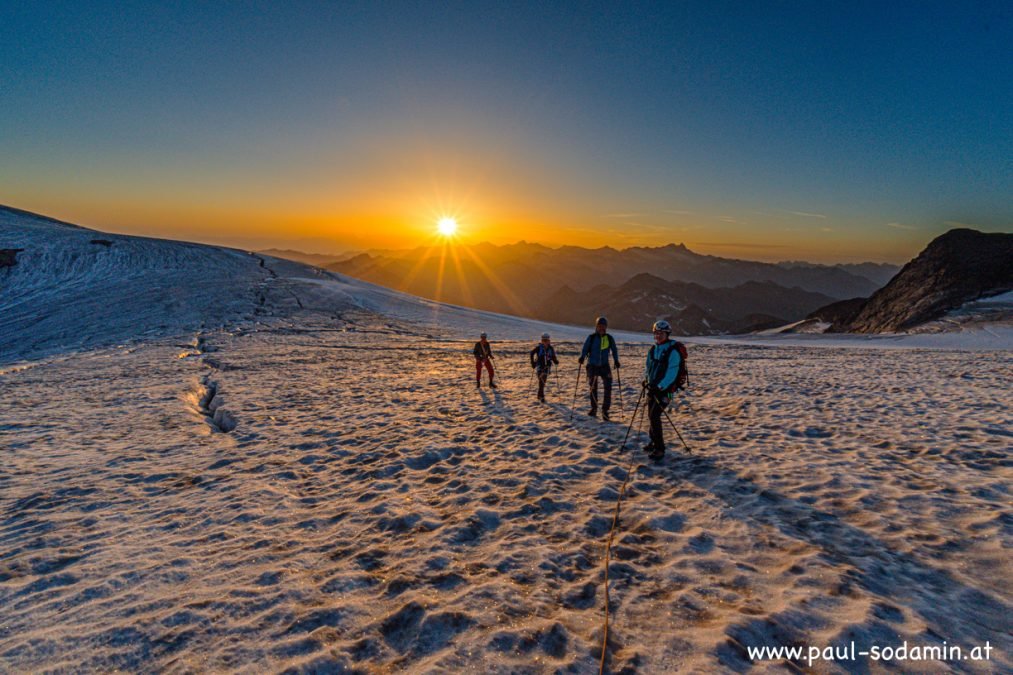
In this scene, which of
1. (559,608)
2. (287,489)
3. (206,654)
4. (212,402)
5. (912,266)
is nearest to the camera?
(206,654)

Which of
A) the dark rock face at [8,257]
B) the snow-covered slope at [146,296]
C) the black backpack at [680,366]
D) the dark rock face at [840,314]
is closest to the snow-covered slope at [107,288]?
the snow-covered slope at [146,296]

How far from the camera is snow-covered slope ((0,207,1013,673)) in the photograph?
14.5 ft

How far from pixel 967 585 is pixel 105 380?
27.8 metres

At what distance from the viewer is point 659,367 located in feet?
30.4

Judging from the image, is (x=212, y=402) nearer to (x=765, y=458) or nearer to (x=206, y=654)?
(x=206, y=654)

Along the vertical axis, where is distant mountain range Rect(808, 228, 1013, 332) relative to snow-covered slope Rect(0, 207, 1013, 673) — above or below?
above

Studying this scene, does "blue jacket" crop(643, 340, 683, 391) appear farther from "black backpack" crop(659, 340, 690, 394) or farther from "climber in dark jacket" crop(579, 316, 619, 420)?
"climber in dark jacket" crop(579, 316, 619, 420)

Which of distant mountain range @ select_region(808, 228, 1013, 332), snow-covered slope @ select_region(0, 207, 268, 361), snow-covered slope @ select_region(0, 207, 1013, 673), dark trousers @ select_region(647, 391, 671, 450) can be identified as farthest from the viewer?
distant mountain range @ select_region(808, 228, 1013, 332)

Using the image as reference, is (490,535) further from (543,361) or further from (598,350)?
(543,361)

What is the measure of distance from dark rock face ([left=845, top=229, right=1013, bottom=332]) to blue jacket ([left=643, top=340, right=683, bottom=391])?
65.7 meters

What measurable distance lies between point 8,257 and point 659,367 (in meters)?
78.8

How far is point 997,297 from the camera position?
53562mm

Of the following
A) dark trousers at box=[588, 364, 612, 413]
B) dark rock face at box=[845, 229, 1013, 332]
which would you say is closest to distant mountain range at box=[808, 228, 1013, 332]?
dark rock face at box=[845, 229, 1013, 332]

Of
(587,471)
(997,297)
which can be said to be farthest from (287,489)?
(997,297)
